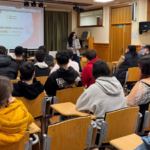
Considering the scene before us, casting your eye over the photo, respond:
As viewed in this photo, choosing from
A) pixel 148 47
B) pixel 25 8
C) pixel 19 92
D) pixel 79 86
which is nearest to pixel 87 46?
pixel 25 8

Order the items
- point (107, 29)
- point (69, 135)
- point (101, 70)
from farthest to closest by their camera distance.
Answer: point (107, 29)
point (101, 70)
point (69, 135)

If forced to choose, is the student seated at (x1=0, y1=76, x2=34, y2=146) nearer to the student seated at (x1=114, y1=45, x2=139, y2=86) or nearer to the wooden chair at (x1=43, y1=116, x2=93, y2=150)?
the wooden chair at (x1=43, y1=116, x2=93, y2=150)

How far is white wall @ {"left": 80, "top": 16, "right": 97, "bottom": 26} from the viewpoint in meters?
9.26

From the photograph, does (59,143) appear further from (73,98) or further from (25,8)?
(25,8)

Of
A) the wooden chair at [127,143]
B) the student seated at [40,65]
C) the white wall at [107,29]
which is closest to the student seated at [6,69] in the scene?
the student seated at [40,65]

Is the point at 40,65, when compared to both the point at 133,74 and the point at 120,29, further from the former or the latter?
the point at 120,29

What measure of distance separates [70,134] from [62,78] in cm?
123

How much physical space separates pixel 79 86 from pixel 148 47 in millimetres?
2621

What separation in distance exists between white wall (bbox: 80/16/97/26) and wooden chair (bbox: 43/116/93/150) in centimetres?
793

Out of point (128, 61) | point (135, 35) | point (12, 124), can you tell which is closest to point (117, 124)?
point (12, 124)

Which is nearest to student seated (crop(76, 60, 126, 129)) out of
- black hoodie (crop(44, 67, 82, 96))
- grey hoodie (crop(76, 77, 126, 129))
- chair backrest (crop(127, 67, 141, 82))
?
grey hoodie (crop(76, 77, 126, 129))

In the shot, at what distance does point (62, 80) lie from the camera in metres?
2.79

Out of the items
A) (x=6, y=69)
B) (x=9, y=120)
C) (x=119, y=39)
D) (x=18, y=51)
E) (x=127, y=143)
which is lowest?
(x=127, y=143)

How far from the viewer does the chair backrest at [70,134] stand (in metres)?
1.55
